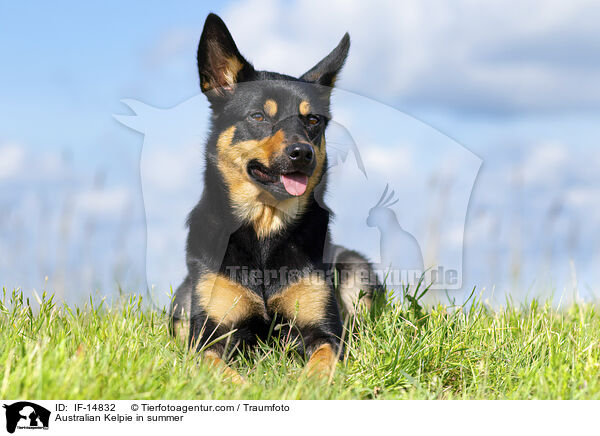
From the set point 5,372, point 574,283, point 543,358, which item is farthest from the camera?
point 574,283

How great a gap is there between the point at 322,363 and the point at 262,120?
176cm

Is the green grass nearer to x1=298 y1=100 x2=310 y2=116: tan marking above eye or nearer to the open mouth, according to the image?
the open mouth

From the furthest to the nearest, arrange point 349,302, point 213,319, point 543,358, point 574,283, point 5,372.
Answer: point 574,283 < point 349,302 < point 213,319 < point 543,358 < point 5,372

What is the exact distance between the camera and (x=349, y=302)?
5.37 metres

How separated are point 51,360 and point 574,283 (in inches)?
191

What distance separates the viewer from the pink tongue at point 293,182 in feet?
13.8

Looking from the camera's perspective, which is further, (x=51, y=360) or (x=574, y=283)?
(x=574, y=283)

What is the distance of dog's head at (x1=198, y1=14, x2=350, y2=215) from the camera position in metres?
4.16

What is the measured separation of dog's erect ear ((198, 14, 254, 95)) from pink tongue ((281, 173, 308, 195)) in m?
0.89

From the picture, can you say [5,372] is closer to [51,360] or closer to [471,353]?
[51,360]
